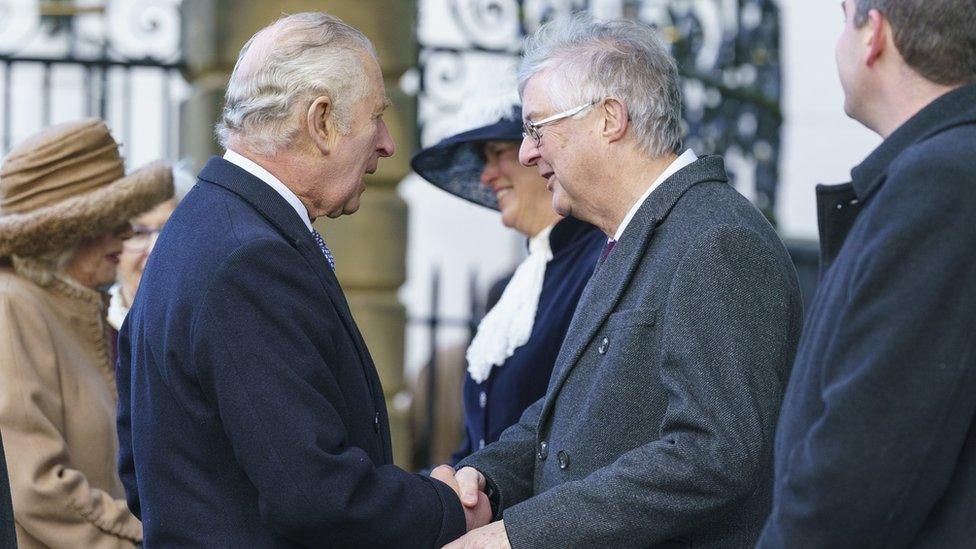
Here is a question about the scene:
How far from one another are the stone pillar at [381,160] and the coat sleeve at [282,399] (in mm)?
3668

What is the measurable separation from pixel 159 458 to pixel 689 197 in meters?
1.15

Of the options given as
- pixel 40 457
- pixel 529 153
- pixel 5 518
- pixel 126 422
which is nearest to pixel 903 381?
pixel 529 153

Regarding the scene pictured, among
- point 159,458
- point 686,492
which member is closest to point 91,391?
point 159,458

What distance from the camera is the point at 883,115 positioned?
2.09 meters

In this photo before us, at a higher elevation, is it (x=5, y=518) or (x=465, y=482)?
(x=5, y=518)

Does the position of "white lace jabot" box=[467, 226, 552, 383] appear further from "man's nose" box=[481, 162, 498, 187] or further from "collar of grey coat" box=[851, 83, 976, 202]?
"collar of grey coat" box=[851, 83, 976, 202]

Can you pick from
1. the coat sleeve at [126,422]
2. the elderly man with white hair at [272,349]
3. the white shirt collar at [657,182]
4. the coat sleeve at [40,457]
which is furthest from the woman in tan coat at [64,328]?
the white shirt collar at [657,182]

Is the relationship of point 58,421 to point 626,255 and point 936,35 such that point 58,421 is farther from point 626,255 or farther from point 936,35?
point 936,35

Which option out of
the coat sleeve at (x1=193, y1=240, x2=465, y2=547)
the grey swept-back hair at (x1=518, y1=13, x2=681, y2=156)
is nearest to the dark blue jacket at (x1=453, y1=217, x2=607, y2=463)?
the grey swept-back hair at (x1=518, y1=13, x2=681, y2=156)

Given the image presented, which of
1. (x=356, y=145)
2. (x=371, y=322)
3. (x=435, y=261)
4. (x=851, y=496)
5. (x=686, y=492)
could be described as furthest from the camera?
(x=435, y=261)

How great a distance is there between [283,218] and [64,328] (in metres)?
1.27

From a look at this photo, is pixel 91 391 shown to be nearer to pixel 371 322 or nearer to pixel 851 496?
pixel 851 496

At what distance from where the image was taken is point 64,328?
3613mm

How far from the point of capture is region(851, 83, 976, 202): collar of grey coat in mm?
1998
